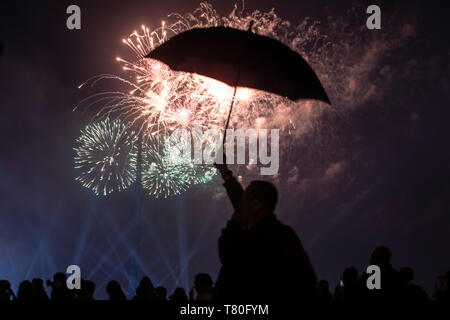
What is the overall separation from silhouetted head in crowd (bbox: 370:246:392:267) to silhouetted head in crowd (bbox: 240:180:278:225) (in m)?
2.98

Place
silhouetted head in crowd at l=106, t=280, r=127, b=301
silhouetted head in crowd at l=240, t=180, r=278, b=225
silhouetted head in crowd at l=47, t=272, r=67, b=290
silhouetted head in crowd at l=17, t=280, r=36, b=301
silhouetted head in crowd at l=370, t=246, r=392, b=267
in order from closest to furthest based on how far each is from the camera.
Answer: silhouetted head in crowd at l=240, t=180, r=278, b=225, silhouetted head in crowd at l=370, t=246, r=392, b=267, silhouetted head in crowd at l=106, t=280, r=127, b=301, silhouetted head in crowd at l=17, t=280, r=36, b=301, silhouetted head in crowd at l=47, t=272, r=67, b=290

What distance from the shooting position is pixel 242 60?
4.10m

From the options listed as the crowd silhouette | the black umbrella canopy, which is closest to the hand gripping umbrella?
the black umbrella canopy

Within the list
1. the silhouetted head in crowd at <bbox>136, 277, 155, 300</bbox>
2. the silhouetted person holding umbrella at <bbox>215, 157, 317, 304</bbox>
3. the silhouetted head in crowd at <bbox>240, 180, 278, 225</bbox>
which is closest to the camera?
the silhouetted person holding umbrella at <bbox>215, 157, 317, 304</bbox>

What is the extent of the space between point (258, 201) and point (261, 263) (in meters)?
0.48

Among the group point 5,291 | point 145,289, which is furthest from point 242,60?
point 5,291

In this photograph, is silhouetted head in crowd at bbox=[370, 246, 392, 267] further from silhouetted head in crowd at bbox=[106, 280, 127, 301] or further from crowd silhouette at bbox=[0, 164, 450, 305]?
silhouetted head in crowd at bbox=[106, 280, 127, 301]

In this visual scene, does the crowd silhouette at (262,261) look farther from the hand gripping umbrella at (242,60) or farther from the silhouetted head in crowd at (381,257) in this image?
the silhouetted head in crowd at (381,257)

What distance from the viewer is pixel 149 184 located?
2042 centimetres

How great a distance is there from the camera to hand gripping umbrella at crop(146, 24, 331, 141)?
409 cm

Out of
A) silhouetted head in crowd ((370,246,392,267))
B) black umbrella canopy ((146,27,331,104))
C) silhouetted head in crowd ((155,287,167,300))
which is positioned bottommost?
silhouetted head in crowd ((155,287,167,300))

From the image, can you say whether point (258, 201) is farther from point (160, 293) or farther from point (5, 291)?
point (160, 293)

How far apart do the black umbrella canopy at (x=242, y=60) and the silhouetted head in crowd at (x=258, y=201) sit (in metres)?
1.63
